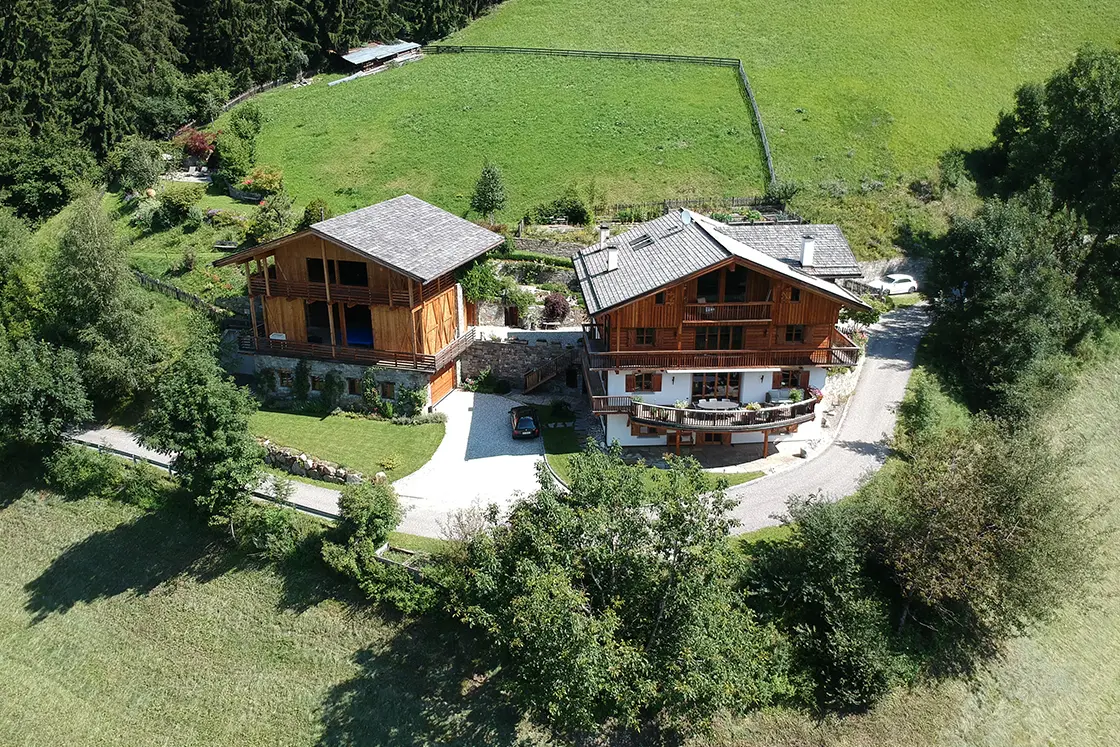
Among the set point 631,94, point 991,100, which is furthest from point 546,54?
point 991,100

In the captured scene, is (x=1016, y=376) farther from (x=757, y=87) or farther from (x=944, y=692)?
(x=757, y=87)

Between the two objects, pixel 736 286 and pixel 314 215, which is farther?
pixel 314 215

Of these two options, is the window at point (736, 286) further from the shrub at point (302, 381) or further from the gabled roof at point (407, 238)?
the shrub at point (302, 381)

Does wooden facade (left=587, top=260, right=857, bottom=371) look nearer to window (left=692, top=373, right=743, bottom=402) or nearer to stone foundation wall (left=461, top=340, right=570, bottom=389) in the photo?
window (left=692, top=373, right=743, bottom=402)

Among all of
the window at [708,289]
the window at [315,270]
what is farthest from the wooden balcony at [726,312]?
the window at [315,270]

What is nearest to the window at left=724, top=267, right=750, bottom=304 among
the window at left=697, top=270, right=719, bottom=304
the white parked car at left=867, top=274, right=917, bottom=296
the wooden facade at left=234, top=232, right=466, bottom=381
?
the window at left=697, top=270, right=719, bottom=304

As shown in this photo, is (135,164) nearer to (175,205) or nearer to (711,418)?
(175,205)

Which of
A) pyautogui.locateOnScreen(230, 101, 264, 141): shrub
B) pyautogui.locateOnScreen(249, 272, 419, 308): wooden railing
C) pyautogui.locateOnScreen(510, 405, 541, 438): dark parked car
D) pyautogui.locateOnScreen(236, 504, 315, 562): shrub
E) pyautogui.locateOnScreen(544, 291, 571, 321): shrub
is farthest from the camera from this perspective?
pyautogui.locateOnScreen(230, 101, 264, 141): shrub

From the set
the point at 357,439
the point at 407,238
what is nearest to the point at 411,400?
the point at 357,439
